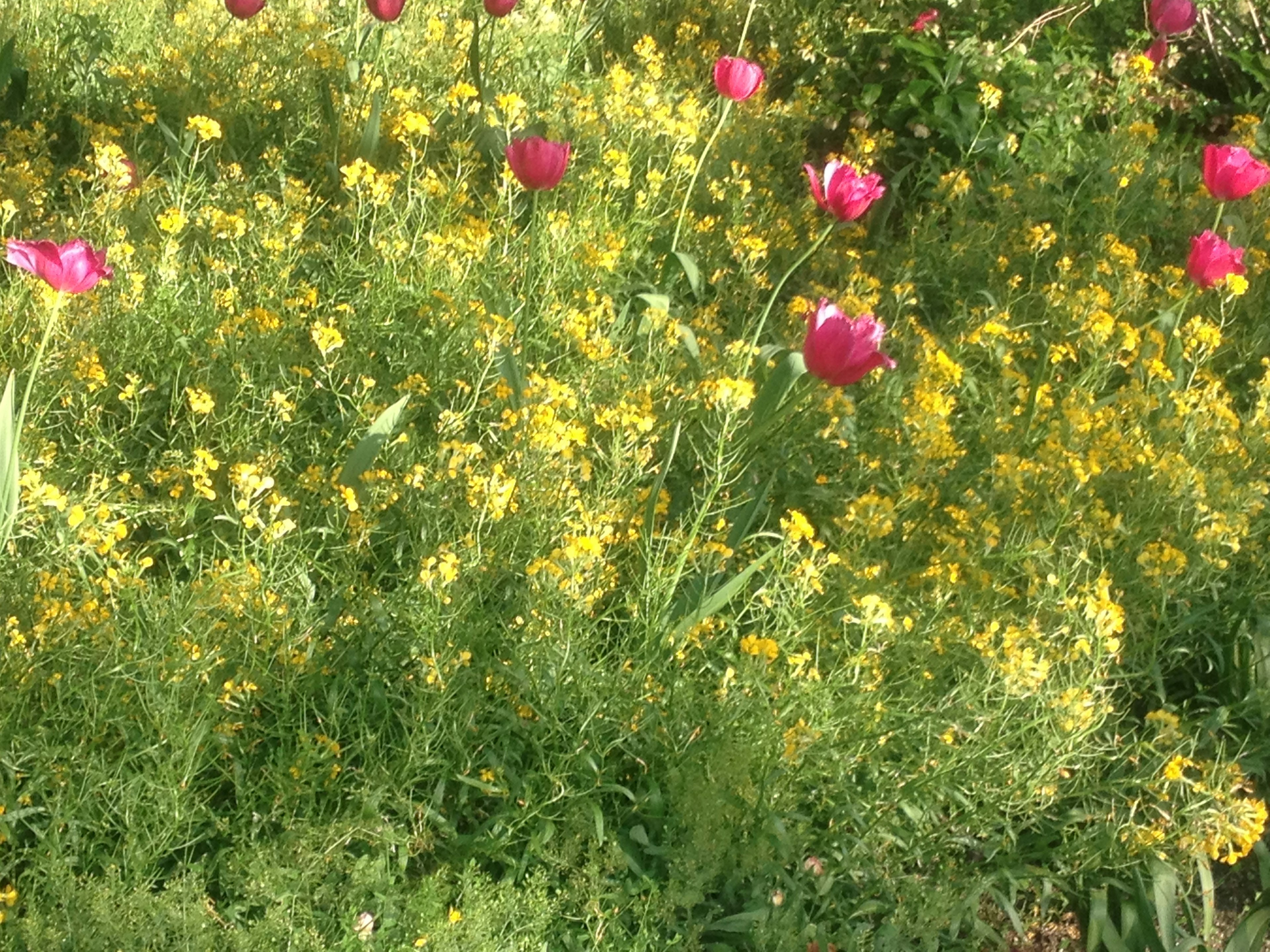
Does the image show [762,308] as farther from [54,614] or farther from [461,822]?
[54,614]

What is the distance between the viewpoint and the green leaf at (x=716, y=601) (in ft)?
6.46

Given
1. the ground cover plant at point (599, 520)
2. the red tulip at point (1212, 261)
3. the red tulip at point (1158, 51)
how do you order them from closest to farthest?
1. the ground cover plant at point (599, 520)
2. the red tulip at point (1212, 261)
3. the red tulip at point (1158, 51)

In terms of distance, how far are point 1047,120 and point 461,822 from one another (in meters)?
2.75

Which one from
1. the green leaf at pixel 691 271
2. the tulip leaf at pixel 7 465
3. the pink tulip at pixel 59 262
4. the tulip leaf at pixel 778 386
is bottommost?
the green leaf at pixel 691 271

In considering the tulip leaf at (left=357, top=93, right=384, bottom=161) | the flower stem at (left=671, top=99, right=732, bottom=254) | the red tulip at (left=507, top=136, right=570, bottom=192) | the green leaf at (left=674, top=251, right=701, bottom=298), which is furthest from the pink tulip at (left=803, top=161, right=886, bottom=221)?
the tulip leaf at (left=357, top=93, right=384, bottom=161)

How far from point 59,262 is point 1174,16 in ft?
9.74

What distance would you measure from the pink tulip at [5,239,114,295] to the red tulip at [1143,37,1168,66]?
3.08 meters

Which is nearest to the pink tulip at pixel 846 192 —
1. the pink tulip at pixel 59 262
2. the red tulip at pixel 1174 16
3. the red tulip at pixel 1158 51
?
the pink tulip at pixel 59 262

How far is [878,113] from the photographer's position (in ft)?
13.0

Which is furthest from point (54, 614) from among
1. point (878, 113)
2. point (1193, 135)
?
point (1193, 135)

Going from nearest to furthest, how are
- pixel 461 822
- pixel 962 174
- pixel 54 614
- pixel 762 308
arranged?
pixel 54 614
pixel 461 822
pixel 762 308
pixel 962 174

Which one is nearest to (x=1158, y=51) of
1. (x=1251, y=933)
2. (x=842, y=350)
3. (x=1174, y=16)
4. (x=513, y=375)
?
(x=1174, y=16)

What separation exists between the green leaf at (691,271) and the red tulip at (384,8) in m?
0.84

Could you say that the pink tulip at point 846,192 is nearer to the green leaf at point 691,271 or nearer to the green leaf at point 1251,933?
the green leaf at point 691,271
